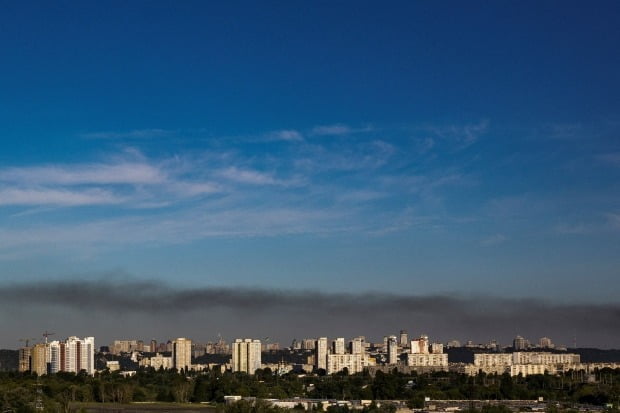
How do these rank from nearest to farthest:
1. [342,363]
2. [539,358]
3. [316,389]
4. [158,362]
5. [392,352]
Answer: [316,389] → [342,363] → [392,352] → [158,362] → [539,358]

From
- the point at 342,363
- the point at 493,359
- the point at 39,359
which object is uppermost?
the point at 39,359

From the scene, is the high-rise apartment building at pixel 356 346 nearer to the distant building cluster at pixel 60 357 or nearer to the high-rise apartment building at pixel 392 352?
the high-rise apartment building at pixel 392 352

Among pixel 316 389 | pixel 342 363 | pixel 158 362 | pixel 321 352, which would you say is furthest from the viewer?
pixel 158 362

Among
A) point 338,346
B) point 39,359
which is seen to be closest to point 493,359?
point 338,346

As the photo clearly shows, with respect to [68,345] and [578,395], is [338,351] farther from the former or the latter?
[578,395]

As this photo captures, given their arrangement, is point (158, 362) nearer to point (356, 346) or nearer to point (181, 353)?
point (181, 353)

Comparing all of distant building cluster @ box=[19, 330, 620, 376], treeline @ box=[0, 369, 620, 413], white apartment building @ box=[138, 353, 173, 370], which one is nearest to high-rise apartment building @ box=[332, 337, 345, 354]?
distant building cluster @ box=[19, 330, 620, 376]

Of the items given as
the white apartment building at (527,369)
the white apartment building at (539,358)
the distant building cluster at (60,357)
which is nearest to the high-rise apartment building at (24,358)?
the distant building cluster at (60,357)

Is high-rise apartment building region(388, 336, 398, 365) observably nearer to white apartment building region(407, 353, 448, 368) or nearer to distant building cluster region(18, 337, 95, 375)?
white apartment building region(407, 353, 448, 368)
